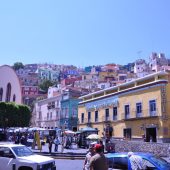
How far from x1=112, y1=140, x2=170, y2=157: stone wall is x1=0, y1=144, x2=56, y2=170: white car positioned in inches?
506

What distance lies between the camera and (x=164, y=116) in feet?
101

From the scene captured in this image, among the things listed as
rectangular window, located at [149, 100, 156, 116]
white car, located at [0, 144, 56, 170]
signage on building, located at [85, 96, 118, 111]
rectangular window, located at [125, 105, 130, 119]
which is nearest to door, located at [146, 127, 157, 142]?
rectangular window, located at [149, 100, 156, 116]

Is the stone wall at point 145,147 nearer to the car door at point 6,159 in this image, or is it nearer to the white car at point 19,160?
the white car at point 19,160

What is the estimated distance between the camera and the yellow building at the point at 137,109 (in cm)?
3123

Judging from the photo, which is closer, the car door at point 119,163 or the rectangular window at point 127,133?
the car door at point 119,163

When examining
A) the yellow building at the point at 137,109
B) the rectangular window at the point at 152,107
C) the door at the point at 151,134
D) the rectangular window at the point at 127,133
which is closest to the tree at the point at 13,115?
the yellow building at the point at 137,109

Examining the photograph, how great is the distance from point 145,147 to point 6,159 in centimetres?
1478

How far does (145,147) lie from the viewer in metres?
24.3

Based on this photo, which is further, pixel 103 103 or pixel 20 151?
pixel 103 103

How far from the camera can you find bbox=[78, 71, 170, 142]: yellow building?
3123cm

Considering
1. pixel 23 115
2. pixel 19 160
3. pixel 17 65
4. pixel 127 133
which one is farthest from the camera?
pixel 17 65

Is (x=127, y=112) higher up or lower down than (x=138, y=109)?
lower down

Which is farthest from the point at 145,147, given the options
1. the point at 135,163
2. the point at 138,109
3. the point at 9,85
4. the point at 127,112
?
the point at 9,85

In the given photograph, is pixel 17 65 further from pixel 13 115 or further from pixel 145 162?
pixel 145 162
